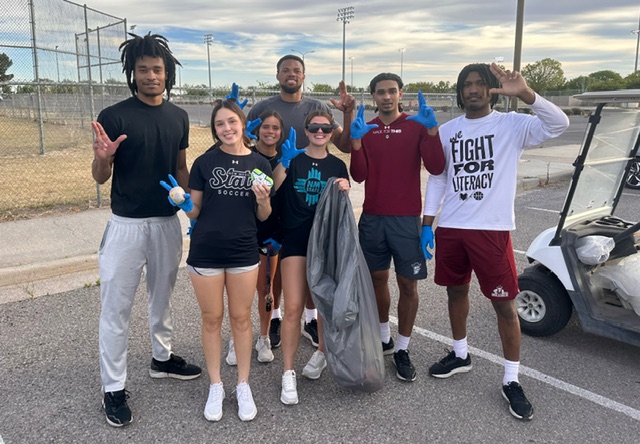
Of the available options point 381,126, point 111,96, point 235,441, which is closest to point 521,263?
point 381,126

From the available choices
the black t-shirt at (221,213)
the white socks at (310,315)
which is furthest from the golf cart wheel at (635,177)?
the black t-shirt at (221,213)

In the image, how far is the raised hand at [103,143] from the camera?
8.28 ft

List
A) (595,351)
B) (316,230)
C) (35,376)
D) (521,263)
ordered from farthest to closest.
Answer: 1. (521,263)
2. (595,351)
3. (35,376)
4. (316,230)

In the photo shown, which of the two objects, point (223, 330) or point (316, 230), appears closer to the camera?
point (316, 230)

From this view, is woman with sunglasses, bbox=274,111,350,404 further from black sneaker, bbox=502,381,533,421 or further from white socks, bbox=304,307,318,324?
black sneaker, bbox=502,381,533,421

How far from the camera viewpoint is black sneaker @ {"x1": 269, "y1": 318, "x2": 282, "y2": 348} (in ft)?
11.8

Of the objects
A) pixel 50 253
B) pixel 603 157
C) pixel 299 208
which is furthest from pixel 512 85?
pixel 50 253

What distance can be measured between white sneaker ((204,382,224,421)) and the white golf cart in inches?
92.2

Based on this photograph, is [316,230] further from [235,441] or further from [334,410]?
[235,441]

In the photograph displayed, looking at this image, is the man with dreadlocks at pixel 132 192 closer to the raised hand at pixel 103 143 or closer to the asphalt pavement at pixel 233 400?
the raised hand at pixel 103 143

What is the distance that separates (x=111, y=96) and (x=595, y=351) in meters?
14.0

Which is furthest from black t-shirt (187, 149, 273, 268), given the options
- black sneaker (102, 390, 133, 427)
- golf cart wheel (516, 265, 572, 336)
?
golf cart wheel (516, 265, 572, 336)

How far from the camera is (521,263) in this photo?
5.49 metres

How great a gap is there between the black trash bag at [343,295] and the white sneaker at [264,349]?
61 centimetres
